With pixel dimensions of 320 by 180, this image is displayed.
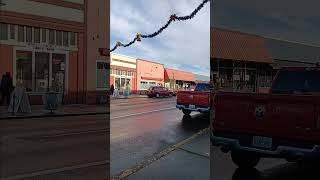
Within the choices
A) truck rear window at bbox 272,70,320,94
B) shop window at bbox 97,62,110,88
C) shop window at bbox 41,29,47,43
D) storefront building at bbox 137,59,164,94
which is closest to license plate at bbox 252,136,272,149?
truck rear window at bbox 272,70,320,94

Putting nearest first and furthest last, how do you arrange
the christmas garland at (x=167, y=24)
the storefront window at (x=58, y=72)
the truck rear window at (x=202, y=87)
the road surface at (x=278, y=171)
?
the storefront window at (x=58, y=72), the christmas garland at (x=167, y=24), the truck rear window at (x=202, y=87), the road surface at (x=278, y=171)

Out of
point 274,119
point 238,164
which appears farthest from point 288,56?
point 274,119

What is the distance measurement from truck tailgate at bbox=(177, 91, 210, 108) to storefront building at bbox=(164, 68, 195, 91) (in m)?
0.03

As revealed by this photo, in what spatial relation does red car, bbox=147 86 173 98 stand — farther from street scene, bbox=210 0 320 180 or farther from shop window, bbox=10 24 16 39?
shop window, bbox=10 24 16 39

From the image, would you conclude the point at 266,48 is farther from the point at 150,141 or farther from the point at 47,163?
the point at 47,163

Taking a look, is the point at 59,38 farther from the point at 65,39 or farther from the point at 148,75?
the point at 148,75

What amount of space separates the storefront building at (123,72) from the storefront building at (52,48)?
56mm

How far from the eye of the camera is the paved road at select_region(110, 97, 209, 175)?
1684 millimetres

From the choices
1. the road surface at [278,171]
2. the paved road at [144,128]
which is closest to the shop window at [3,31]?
the paved road at [144,128]

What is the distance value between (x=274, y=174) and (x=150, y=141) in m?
2.87

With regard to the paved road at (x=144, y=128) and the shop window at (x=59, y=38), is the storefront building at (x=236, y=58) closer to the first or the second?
the paved road at (x=144, y=128)

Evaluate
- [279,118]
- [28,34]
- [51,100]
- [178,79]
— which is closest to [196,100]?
[178,79]

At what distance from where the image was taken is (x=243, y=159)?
3523mm

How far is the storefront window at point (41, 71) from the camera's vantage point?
1.29m
